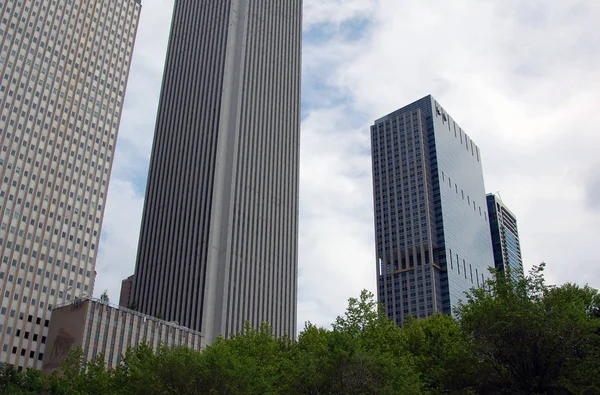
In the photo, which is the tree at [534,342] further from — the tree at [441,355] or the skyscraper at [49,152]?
the skyscraper at [49,152]

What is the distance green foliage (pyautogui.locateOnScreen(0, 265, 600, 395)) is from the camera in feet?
140

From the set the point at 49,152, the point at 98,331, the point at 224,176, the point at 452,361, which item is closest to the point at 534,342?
the point at 452,361

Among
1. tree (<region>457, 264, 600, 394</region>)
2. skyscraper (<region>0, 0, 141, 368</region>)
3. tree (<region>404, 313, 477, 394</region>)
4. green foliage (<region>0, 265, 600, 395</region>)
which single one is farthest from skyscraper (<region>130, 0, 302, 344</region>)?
tree (<region>457, 264, 600, 394</region>)

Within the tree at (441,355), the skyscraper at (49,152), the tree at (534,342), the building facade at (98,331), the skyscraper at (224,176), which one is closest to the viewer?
the tree at (534,342)

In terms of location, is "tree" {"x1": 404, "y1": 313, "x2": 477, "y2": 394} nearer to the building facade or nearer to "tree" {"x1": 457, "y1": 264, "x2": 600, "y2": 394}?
"tree" {"x1": 457, "y1": 264, "x2": 600, "y2": 394}

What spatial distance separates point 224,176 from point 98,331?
150 feet

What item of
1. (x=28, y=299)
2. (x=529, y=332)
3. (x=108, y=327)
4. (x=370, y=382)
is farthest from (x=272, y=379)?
(x=28, y=299)

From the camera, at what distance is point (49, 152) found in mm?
119625

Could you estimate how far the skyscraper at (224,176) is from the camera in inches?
4882

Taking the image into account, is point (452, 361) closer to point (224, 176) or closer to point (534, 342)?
point (534, 342)

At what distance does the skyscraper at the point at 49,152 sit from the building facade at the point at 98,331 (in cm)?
608

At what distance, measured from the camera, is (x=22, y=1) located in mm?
123188

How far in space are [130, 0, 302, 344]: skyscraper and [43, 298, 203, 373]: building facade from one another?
13833 millimetres

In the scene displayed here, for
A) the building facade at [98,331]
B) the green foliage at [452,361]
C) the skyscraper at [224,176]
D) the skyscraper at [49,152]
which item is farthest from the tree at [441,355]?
the skyscraper at [49,152]
